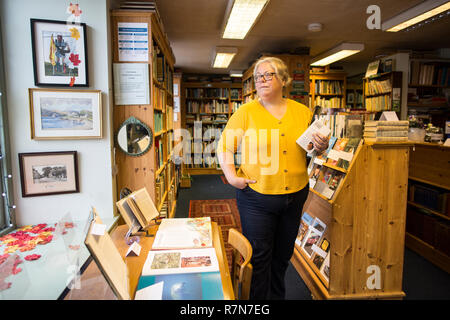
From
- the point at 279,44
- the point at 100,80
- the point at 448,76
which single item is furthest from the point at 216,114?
the point at 100,80

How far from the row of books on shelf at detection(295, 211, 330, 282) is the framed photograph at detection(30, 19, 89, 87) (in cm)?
201

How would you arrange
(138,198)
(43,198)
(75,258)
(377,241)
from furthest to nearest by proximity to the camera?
(377,241) → (43,198) → (138,198) → (75,258)

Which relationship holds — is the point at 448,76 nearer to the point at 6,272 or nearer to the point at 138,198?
the point at 138,198

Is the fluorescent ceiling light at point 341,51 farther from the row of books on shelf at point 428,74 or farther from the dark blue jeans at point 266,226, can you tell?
the dark blue jeans at point 266,226

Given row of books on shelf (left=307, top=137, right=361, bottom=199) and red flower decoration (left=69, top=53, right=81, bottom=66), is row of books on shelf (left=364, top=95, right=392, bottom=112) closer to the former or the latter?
row of books on shelf (left=307, top=137, right=361, bottom=199)

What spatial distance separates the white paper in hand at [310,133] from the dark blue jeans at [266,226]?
0.26 meters

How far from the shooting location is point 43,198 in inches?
69.6

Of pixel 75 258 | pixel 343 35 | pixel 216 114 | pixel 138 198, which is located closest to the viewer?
pixel 75 258

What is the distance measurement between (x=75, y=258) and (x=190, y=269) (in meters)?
0.57

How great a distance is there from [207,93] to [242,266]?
21.3ft

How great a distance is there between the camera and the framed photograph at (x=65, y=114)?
1.69m

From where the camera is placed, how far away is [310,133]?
4.68 feet

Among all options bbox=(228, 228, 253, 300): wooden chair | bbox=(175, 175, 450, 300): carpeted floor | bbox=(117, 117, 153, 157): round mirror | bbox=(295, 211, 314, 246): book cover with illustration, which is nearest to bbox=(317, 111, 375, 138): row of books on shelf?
bbox=(295, 211, 314, 246): book cover with illustration

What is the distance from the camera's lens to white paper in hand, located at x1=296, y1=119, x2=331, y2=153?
1421 millimetres
